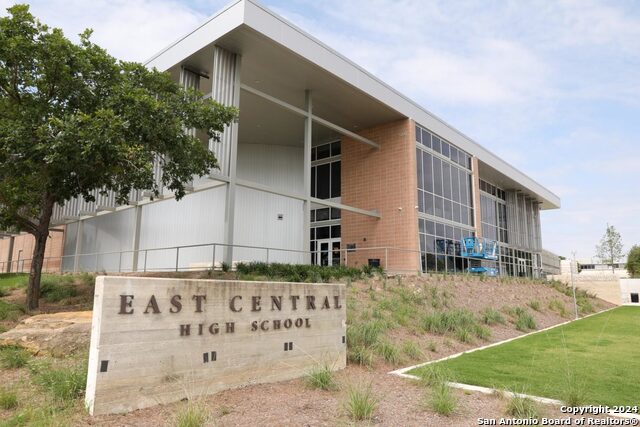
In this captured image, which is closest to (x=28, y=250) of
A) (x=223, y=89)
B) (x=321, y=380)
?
(x=223, y=89)

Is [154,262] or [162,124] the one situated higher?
[162,124]

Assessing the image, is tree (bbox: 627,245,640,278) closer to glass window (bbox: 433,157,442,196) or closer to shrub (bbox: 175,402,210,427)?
glass window (bbox: 433,157,442,196)

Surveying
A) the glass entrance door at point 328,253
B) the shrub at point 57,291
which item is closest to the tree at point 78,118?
the shrub at point 57,291

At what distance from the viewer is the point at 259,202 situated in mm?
25672

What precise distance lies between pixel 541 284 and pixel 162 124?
23.9 metres

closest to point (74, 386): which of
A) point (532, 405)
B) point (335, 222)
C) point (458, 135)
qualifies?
point (532, 405)

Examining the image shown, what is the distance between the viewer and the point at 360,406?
5.63 metres

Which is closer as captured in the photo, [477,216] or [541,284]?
[541,284]

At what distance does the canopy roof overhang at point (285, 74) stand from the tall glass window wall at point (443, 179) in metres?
1.02

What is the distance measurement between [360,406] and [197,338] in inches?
94.7

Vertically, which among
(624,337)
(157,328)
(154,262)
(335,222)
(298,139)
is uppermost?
(298,139)

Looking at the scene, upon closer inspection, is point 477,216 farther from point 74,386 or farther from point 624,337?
point 74,386

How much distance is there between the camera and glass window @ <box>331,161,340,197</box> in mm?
29055

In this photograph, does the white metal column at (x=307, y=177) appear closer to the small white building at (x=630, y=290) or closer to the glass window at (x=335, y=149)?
the glass window at (x=335, y=149)
